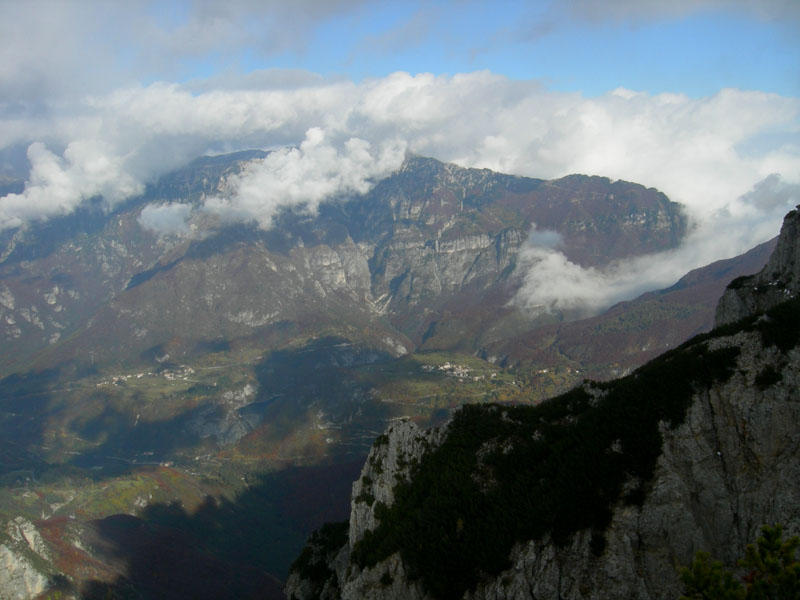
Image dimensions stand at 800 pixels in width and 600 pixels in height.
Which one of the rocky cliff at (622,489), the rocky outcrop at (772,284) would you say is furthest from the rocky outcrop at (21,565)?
the rocky outcrop at (772,284)

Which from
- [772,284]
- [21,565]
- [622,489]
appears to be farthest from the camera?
[21,565]

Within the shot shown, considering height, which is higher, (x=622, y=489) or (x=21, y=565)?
(x=622, y=489)

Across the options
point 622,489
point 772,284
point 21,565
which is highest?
point 772,284

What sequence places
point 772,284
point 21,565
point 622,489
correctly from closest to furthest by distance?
point 622,489 < point 772,284 < point 21,565

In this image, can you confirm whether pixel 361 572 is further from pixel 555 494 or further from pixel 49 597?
pixel 49 597

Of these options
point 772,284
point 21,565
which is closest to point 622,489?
point 772,284

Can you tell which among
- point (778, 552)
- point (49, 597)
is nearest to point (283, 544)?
point (49, 597)

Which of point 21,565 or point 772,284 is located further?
point 21,565

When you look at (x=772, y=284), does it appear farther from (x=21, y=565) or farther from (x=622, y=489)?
(x=21, y=565)
